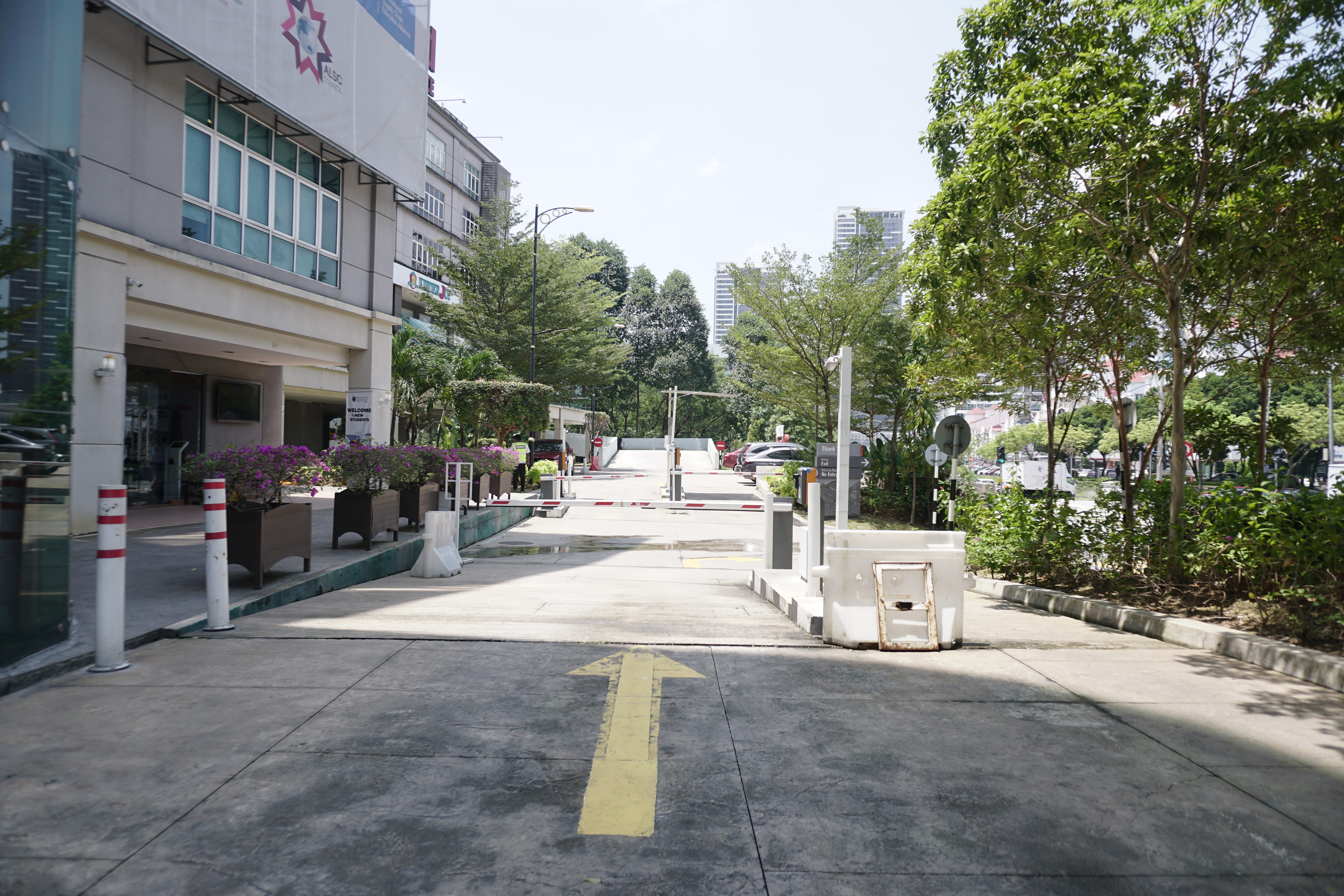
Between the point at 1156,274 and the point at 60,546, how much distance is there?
995cm

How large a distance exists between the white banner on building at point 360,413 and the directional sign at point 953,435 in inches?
495

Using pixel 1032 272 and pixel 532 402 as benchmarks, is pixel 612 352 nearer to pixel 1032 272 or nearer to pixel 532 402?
pixel 532 402

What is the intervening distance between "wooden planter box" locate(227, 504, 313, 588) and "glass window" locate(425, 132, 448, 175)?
37090 millimetres

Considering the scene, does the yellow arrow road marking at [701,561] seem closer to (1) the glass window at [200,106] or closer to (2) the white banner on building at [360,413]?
(2) the white banner on building at [360,413]

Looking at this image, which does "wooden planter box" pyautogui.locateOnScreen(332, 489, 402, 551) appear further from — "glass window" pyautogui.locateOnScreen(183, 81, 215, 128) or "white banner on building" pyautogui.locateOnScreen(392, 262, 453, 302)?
"white banner on building" pyautogui.locateOnScreen(392, 262, 453, 302)

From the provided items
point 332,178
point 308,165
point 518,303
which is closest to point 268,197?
point 308,165

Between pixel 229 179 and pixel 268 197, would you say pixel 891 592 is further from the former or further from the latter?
pixel 268 197

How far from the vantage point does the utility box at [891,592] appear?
6305 mm

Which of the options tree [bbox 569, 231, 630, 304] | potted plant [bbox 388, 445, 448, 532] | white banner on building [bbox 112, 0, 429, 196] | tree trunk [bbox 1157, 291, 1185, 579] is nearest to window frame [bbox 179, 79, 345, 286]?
white banner on building [bbox 112, 0, 429, 196]

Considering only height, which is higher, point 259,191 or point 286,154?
point 286,154

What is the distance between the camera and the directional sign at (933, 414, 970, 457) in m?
12.8

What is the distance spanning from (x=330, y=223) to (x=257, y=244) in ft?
8.70

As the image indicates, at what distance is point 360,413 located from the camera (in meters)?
18.7

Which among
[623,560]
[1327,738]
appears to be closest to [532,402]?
[623,560]
